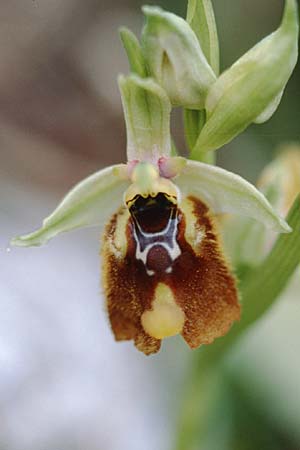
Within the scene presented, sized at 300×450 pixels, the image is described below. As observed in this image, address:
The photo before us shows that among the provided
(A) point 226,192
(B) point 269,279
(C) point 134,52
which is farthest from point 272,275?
(C) point 134,52

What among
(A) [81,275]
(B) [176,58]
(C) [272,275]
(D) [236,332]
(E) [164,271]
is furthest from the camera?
(A) [81,275]

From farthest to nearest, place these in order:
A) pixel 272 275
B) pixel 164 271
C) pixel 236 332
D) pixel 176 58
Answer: pixel 236 332 → pixel 272 275 → pixel 164 271 → pixel 176 58

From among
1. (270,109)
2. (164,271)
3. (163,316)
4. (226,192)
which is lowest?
(163,316)

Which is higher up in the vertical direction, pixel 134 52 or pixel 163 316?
pixel 134 52

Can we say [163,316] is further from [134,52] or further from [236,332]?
[236,332]

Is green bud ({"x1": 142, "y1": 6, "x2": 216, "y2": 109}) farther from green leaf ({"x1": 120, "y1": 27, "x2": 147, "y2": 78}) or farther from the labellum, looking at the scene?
the labellum

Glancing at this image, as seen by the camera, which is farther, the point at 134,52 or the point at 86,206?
the point at 86,206

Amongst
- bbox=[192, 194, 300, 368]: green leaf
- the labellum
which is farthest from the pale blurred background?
the labellum
